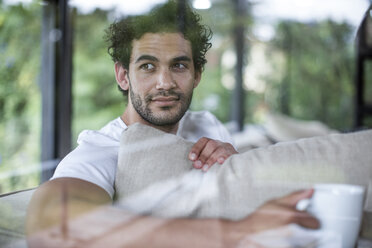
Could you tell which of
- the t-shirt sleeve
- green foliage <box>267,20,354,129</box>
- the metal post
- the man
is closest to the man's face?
the man

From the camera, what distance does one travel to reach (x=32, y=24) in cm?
190

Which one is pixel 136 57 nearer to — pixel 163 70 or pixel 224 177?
pixel 163 70

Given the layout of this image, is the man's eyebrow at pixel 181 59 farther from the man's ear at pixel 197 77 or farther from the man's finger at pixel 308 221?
the man's finger at pixel 308 221

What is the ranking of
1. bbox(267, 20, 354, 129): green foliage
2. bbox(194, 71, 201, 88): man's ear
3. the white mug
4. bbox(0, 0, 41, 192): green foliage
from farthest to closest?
bbox(267, 20, 354, 129): green foliage < bbox(0, 0, 41, 192): green foliage < bbox(194, 71, 201, 88): man's ear < the white mug

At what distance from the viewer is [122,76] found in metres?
0.71

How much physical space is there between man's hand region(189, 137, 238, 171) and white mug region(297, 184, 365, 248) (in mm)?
161

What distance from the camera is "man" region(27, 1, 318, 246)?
1.70 feet

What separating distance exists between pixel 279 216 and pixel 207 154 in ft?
0.56

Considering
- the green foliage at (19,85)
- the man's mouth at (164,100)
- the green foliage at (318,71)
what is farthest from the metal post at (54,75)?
the green foliage at (318,71)

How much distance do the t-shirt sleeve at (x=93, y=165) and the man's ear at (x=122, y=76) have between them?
129 millimetres

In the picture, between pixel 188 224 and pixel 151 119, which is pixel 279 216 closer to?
pixel 188 224

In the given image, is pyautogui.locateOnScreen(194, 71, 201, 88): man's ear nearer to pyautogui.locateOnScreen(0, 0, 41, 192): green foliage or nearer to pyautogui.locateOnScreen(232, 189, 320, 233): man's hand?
pyautogui.locateOnScreen(232, 189, 320, 233): man's hand

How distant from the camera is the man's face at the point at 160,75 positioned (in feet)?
2.19

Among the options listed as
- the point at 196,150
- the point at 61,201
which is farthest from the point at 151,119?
the point at 61,201
